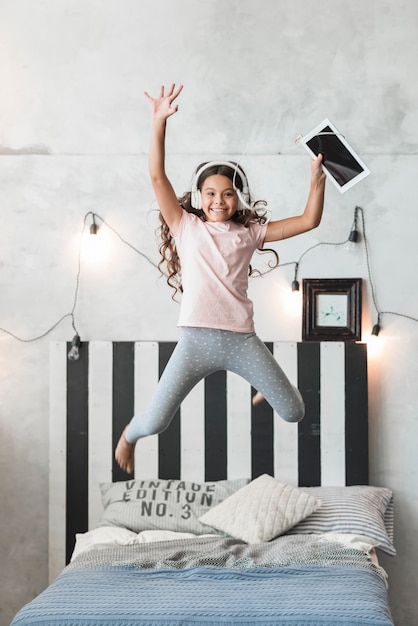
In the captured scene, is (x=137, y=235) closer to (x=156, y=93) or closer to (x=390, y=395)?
(x=156, y=93)

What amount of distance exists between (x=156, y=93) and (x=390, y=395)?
205 centimetres

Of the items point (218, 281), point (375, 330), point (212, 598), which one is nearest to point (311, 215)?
point (218, 281)

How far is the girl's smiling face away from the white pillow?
5.65 ft

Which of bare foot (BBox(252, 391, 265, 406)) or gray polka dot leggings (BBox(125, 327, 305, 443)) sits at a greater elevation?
gray polka dot leggings (BBox(125, 327, 305, 443))

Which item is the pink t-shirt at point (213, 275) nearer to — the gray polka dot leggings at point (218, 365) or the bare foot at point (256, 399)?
the gray polka dot leggings at point (218, 365)

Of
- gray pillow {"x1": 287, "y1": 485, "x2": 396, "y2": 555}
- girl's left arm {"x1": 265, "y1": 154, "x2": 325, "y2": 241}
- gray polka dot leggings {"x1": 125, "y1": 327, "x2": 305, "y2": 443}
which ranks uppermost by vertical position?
girl's left arm {"x1": 265, "y1": 154, "x2": 325, "y2": 241}

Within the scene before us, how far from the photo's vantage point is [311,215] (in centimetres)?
230

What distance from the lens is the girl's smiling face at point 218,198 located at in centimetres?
229

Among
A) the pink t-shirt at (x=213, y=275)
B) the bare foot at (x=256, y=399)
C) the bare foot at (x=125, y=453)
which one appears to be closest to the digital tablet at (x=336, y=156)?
the pink t-shirt at (x=213, y=275)

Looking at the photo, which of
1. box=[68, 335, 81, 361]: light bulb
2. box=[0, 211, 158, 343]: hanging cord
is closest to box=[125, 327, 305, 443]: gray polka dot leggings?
box=[68, 335, 81, 361]: light bulb

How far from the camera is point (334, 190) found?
163 inches

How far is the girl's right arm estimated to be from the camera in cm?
206

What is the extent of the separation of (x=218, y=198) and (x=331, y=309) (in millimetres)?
1924

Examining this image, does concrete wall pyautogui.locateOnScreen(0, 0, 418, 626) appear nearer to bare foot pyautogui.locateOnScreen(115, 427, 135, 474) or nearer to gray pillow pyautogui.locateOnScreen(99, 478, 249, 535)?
gray pillow pyautogui.locateOnScreen(99, 478, 249, 535)
